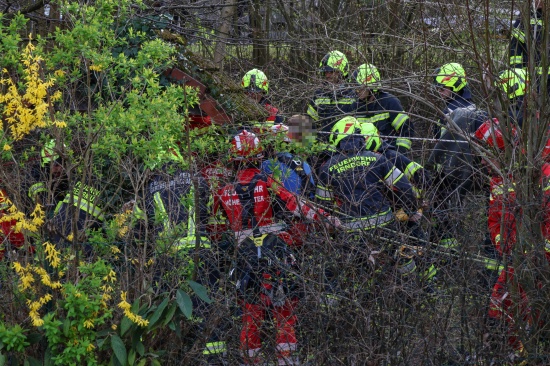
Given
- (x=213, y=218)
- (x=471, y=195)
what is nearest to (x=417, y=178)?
(x=471, y=195)

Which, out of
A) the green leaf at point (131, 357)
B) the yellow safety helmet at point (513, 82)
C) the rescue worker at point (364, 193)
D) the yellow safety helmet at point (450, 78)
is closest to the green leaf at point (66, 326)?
the green leaf at point (131, 357)

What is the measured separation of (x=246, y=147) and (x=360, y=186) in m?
0.88

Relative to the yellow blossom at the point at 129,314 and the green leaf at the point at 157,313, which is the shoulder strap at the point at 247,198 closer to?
the green leaf at the point at 157,313

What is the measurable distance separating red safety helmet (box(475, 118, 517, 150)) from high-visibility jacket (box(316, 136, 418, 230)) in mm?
623

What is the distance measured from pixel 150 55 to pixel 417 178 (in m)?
2.27

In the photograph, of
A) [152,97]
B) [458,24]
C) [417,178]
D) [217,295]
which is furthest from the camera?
[417,178]

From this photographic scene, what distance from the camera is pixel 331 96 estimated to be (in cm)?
638

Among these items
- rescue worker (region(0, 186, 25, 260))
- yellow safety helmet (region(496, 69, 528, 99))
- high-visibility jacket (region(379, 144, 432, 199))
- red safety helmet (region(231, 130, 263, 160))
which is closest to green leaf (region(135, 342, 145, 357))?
rescue worker (region(0, 186, 25, 260))

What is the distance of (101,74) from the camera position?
4617mm

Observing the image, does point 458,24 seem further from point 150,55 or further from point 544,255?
point 150,55

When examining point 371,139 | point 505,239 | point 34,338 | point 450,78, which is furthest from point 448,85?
point 34,338

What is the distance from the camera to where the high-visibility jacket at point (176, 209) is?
4.52 meters

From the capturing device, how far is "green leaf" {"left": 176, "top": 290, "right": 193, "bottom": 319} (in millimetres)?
4107

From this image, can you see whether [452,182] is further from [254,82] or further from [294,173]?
[254,82]
